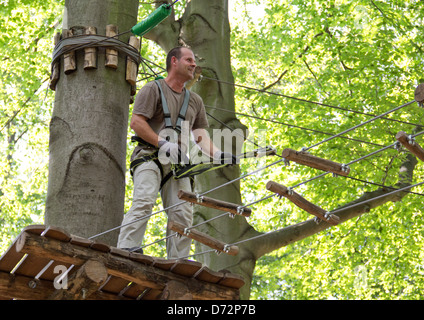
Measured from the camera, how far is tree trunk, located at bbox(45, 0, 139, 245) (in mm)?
4668

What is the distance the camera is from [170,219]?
4.52 metres

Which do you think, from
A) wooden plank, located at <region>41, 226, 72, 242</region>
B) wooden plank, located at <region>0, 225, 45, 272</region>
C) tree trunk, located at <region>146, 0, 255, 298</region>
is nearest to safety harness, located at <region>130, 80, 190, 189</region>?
wooden plank, located at <region>41, 226, 72, 242</region>

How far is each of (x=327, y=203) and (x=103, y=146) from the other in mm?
6903

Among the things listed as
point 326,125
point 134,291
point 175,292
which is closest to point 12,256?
point 134,291

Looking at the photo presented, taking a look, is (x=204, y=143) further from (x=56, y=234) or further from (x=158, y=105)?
(x=56, y=234)

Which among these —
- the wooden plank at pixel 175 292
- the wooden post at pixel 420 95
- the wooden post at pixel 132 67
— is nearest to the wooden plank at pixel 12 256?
the wooden plank at pixel 175 292

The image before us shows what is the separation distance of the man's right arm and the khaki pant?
167mm

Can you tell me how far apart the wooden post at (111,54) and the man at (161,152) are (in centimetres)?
47

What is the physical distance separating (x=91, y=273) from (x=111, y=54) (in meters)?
2.06

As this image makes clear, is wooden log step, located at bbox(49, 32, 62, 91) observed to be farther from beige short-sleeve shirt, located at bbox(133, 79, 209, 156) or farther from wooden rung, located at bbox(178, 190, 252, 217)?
wooden rung, located at bbox(178, 190, 252, 217)

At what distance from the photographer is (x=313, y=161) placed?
4.14 metres

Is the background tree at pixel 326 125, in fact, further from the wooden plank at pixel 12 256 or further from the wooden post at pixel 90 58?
the wooden plank at pixel 12 256

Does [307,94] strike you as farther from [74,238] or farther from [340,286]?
[74,238]

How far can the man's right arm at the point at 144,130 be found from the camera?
4.56m
